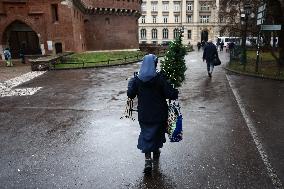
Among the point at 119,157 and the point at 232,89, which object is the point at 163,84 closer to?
the point at 119,157

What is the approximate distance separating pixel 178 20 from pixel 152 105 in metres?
80.3

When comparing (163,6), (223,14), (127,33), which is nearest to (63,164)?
(223,14)

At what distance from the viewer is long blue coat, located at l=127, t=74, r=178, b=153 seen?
16.5ft

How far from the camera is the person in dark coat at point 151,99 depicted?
497 centimetres

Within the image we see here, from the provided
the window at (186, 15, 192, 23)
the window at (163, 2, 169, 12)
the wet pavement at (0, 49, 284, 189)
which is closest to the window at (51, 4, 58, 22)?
the wet pavement at (0, 49, 284, 189)

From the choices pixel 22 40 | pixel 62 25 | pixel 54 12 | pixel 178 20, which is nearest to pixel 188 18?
pixel 178 20

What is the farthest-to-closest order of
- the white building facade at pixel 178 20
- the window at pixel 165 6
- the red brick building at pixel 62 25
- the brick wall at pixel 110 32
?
the window at pixel 165 6, the white building facade at pixel 178 20, the brick wall at pixel 110 32, the red brick building at pixel 62 25

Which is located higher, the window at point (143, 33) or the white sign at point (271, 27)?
the window at point (143, 33)

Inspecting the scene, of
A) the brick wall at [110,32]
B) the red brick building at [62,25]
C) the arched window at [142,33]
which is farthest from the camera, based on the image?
the arched window at [142,33]

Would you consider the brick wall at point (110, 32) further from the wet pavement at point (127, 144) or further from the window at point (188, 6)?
the window at point (188, 6)

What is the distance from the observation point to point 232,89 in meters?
12.8

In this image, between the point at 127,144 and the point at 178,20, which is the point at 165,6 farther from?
the point at 127,144

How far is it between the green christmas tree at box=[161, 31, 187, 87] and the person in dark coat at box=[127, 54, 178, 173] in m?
2.20

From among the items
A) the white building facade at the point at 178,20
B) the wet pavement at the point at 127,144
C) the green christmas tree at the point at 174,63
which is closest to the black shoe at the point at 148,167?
the wet pavement at the point at 127,144
